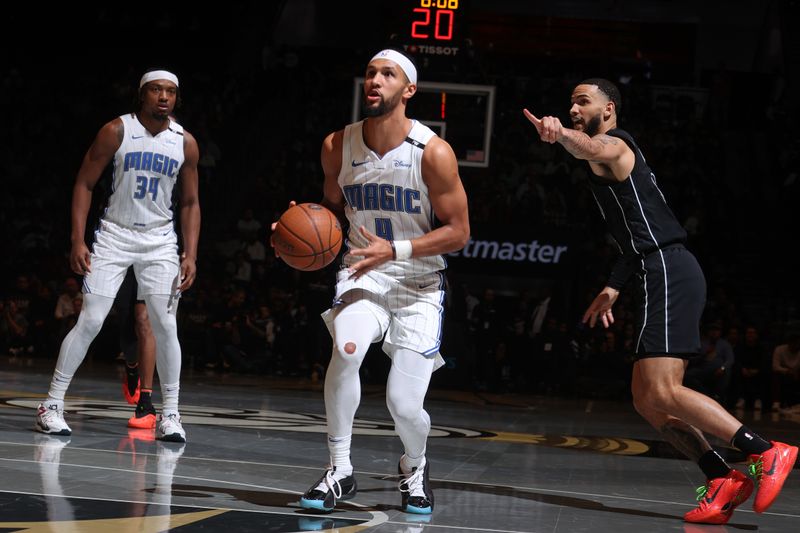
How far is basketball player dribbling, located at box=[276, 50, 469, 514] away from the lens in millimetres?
4285

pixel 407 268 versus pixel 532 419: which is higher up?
pixel 407 268

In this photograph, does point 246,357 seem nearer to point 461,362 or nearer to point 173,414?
point 461,362

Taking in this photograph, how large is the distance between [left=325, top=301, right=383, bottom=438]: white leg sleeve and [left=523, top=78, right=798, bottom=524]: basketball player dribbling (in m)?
1.11

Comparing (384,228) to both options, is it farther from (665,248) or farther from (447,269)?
(447,269)

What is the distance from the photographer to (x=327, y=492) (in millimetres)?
4203

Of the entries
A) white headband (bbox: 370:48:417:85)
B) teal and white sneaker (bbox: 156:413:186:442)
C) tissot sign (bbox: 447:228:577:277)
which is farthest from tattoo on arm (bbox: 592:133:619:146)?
tissot sign (bbox: 447:228:577:277)

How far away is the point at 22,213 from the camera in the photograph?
57.8 ft

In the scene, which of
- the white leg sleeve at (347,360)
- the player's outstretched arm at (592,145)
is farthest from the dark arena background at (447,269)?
the player's outstretched arm at (592,145)

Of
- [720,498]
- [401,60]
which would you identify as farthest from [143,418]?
[720,498]

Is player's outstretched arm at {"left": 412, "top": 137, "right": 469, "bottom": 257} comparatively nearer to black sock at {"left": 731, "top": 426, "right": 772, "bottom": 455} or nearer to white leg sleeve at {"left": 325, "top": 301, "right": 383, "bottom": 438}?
white leg sleeve at {"left": 325, "top": 301, "right": 383, "bottom": 438}

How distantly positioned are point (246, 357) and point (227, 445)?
786cm

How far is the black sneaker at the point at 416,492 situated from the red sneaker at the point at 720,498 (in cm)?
113

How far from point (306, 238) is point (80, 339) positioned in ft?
7.80

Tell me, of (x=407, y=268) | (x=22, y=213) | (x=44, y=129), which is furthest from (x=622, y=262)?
(x=44, y=129)
